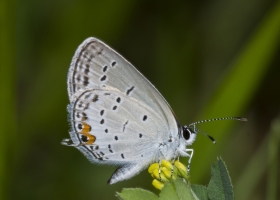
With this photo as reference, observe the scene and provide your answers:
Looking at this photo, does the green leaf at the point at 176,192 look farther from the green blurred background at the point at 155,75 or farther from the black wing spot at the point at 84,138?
the green blurred background at the point at 155,75

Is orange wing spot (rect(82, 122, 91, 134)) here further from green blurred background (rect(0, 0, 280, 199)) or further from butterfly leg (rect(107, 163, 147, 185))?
green blurred background (rect(0, 0, 280, 199))

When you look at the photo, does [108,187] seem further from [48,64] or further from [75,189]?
[48,64]

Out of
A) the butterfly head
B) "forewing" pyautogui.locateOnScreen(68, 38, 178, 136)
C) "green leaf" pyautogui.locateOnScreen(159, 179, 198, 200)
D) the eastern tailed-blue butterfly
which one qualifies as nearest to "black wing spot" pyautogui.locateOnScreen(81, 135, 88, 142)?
the eastern tailed-blue butterfly

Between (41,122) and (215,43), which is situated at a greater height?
(215,43)

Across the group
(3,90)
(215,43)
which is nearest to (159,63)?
(215,43)

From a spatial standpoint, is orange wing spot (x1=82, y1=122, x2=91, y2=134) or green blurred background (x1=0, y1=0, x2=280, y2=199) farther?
green blurred background (x1=0, y1=0, x2=280, y2=199)

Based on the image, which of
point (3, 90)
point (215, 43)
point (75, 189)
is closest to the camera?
point (3, 90)

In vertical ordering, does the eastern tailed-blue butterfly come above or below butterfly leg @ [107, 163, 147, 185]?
above

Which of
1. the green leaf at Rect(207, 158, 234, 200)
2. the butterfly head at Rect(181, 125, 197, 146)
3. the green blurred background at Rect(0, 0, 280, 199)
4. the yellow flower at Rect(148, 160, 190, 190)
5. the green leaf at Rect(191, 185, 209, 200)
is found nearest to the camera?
the green leaf at Rect(207, 158, 234, 200)
